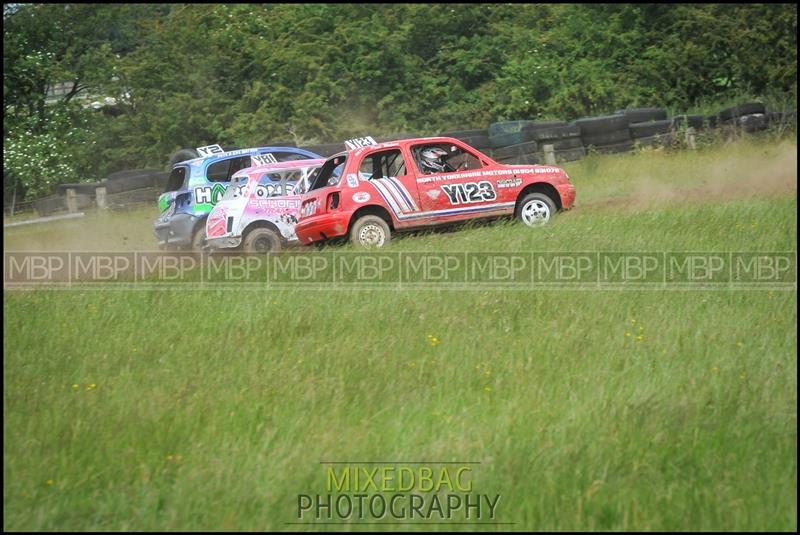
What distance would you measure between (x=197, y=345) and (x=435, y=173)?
572 cm

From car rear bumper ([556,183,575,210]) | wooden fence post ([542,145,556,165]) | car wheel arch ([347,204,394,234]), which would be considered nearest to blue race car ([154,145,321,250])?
car wheel arch ([347,204,394,234])

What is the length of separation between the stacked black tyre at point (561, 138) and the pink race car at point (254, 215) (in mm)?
9682

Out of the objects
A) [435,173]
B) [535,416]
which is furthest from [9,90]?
[535,416]

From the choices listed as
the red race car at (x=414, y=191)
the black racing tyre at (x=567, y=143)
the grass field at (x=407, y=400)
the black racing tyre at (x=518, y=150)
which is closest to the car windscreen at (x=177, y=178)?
the red race car at (x=414, y=191)

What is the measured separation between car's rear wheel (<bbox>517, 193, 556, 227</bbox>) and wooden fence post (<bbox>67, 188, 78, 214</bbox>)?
13.8m

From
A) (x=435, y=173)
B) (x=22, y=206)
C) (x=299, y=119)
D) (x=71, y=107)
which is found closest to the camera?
(x=435, y=173)

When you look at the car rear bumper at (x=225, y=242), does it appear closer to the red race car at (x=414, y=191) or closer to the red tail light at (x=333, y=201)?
the red race car at (x=414, y=191)

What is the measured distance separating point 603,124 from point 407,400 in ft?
53.6

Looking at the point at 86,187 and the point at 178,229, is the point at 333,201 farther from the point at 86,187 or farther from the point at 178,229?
the point at 86,187

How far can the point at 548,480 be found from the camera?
18.0 feet

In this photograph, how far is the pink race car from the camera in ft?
44.8

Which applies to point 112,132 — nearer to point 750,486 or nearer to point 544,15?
point 544,15

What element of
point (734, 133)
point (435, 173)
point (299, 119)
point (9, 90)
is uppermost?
point (9, 90)

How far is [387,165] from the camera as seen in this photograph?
13312 millimetres
